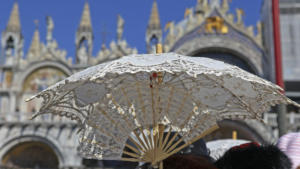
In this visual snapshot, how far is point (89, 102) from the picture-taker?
348 centimetres

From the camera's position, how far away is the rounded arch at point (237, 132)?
1516 centimetres

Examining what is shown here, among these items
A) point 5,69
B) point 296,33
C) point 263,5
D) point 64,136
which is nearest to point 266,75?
point 296,33

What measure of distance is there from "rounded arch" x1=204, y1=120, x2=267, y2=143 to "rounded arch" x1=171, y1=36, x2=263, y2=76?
3.04 metres

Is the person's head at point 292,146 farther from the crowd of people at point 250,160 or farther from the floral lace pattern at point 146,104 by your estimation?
the floral lace pattern at point 146,104

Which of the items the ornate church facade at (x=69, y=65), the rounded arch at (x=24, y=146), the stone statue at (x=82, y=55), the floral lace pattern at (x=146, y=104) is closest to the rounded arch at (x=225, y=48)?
the ornate church facade at (x=69, y=65)

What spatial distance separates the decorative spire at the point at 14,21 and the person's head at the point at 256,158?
18.9 meters

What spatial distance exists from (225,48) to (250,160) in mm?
15562

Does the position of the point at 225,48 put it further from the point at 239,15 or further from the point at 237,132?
the point at 237,132

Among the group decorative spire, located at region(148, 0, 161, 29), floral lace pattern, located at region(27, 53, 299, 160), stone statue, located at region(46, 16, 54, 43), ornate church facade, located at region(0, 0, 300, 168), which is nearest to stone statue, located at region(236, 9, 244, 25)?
ornate church facade, located at region(0, 0, 300, 168)

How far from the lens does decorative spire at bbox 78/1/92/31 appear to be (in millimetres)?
19331

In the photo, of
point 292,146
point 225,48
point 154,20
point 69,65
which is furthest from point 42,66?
point 292,146

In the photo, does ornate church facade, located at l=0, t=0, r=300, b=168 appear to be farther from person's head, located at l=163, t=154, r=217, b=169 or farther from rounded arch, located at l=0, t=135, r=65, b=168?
person's head, located at l=163, t=154, r=217, b=169

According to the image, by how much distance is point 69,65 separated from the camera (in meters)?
18.0

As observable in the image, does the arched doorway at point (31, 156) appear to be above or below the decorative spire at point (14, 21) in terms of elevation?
below
